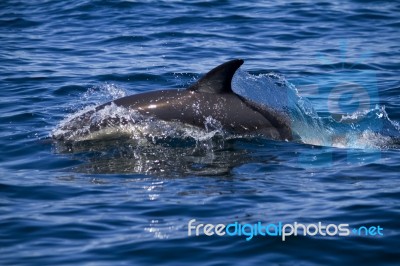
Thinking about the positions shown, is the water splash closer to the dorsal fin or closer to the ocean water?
the ocean water

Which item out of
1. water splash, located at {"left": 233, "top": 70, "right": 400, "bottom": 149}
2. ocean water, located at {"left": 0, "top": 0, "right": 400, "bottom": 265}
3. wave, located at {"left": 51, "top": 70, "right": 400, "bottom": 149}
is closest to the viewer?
ocean water, located at {"left": 0, "top": 0, "right": 400, "bottom": 265}

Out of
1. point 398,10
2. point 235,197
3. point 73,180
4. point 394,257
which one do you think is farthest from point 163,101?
point 398,10

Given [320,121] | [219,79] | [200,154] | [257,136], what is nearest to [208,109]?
[219,79]

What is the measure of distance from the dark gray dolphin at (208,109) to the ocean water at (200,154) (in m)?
0.17

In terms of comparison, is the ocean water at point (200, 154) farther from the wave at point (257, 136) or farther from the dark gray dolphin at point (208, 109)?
the dark gray dolphin at point (208, 109)

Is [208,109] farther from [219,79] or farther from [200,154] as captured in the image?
[200,154]

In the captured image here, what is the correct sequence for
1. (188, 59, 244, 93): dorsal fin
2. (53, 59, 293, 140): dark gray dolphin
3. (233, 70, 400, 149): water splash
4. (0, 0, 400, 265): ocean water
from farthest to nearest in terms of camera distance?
(233, 70, 400, 149): water splash, (53, 59, 293, 140): dark gray dolphin, (188, 59, 244, 93): dorsal fin, (0, 0, 400, 265): ocean water

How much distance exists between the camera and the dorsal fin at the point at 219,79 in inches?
432

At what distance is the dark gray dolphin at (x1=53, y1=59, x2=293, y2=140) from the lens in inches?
450

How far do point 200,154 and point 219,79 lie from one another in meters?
1.03

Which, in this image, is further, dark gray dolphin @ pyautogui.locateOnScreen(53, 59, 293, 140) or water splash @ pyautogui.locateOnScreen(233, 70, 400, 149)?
water splash @ pyautogui.locateOnScreen(233, 70, 400, 149)

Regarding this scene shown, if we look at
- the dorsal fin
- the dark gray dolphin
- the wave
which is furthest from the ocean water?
the dorsal fin

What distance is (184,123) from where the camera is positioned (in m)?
11.5

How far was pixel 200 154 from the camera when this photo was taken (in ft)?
36.8
